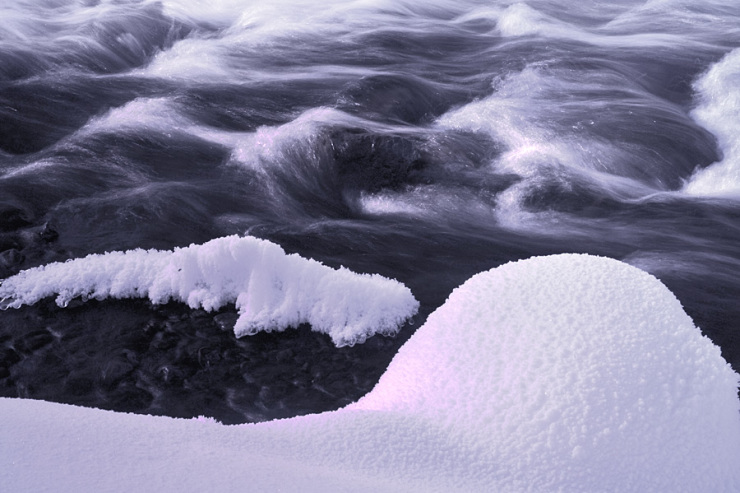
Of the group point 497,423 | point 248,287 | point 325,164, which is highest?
point 325,164

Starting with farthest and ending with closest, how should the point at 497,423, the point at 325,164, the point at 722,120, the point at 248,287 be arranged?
the point at 722,120
the point at 325,164
the point at 248,287
the point at 497,423

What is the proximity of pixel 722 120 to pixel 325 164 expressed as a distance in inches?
140

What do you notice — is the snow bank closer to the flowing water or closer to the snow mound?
the flowing water

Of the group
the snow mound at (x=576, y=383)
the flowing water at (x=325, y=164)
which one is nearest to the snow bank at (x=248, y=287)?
the flowing water at (x=325, y=164)

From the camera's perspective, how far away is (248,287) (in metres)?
3.02

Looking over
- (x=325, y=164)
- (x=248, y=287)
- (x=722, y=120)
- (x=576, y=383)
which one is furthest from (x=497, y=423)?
(x=722, y=120)

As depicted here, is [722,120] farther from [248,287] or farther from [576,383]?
[576,383]

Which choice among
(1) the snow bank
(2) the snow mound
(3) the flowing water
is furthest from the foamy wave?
(2) the snow mound

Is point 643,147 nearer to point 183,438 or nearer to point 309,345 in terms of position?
point 309,345

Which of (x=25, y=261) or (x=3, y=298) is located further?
(x=25, y=261)

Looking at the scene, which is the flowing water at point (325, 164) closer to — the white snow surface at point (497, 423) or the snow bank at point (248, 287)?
the snow bank at point (248, 287)

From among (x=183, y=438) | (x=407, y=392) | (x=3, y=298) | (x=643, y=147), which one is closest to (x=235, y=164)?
(x=3, y=298)

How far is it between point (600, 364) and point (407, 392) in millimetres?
→ 480

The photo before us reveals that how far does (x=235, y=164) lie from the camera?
510cm
